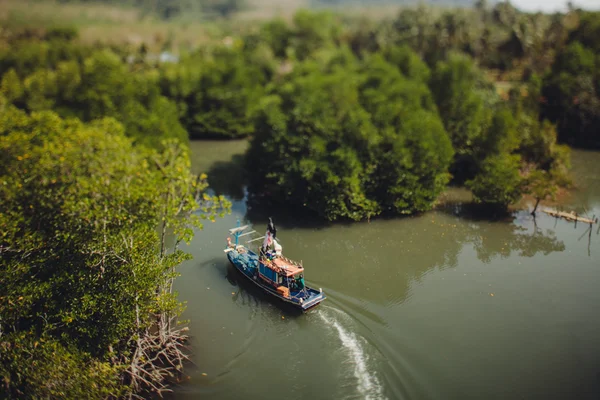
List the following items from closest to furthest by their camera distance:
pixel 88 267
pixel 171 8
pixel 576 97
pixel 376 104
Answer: pixel 88 267 → pixel 376 104 → pixel 576 97 → pixel 171 8

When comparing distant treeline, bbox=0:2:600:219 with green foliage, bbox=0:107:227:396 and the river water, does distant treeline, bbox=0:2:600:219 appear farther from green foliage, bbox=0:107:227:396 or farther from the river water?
green foliage, bbox=0:107:227:396

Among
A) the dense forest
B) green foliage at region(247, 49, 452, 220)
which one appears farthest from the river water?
the dense forest

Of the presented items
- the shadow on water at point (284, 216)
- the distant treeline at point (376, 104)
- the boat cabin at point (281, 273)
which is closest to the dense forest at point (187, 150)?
the distant treeline at point (376, 104)

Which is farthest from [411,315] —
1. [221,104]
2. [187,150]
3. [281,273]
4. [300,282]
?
[221,104]

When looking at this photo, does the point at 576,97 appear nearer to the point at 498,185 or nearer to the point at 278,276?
the point at 498,185

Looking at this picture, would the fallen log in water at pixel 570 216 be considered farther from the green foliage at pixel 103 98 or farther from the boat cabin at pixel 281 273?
the green foliage at pixel 103 98

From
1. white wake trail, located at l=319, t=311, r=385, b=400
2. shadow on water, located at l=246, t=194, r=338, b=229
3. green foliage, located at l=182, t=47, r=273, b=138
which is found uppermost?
green foliage, located at l=182, t=47, r=273, b=138
